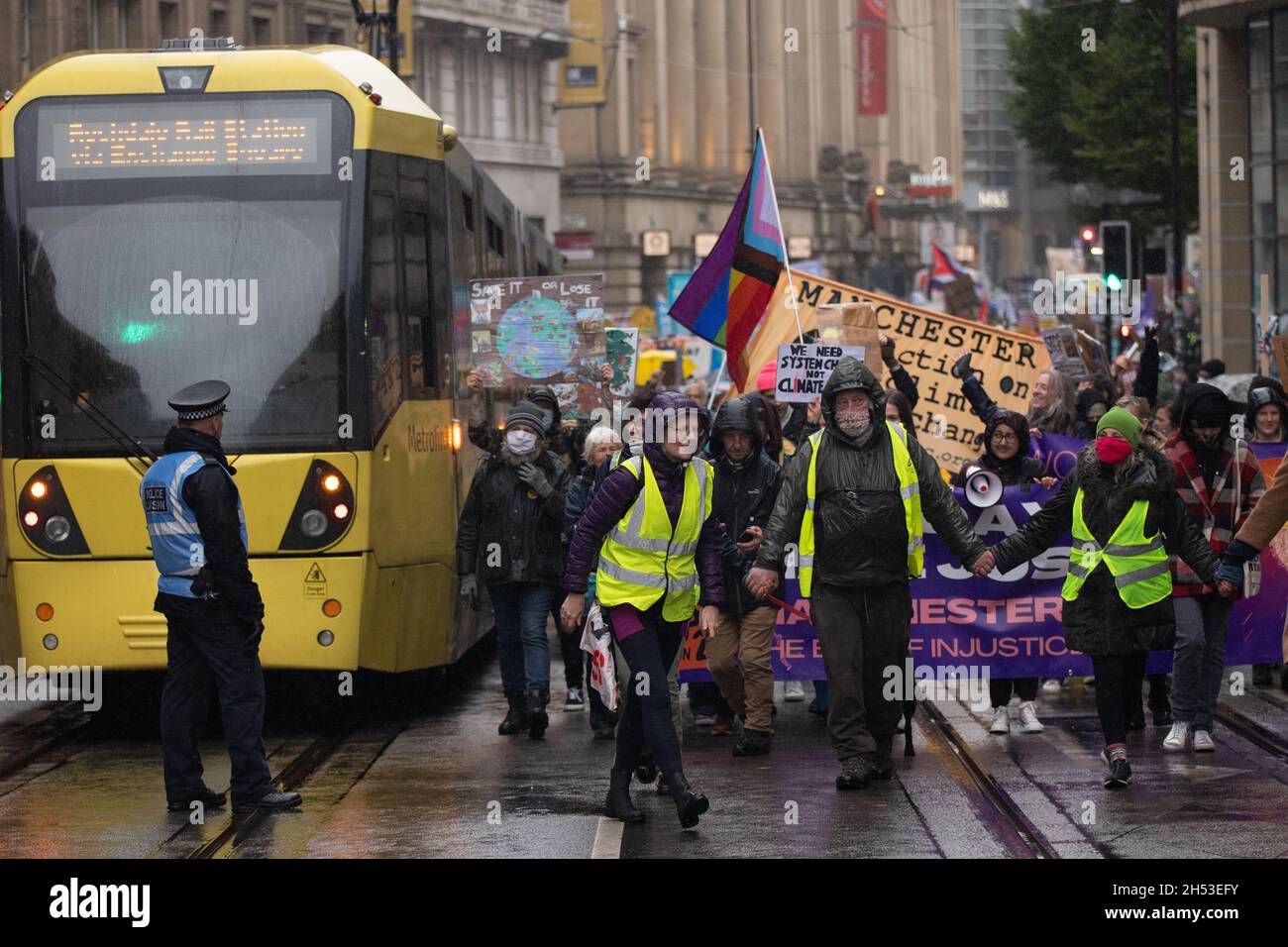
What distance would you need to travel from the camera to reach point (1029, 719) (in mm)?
12617

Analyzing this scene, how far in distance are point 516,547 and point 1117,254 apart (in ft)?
43.7

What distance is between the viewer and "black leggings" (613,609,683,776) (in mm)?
9930

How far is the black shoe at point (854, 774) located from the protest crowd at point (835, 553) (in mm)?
11

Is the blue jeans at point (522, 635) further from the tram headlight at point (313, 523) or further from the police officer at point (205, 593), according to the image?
the police officer at point (205, 593)

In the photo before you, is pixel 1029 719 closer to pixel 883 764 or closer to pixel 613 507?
pixel 883 764

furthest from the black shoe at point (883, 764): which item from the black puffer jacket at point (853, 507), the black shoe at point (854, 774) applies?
the black puffer jacket at point (853, 507)

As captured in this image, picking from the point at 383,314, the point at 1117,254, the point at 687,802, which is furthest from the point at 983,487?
the point at 1117,254

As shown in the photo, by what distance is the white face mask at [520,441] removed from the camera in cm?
1319

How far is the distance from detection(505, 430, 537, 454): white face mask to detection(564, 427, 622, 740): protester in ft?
1.34

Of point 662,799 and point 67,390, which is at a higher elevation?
point 67,390
